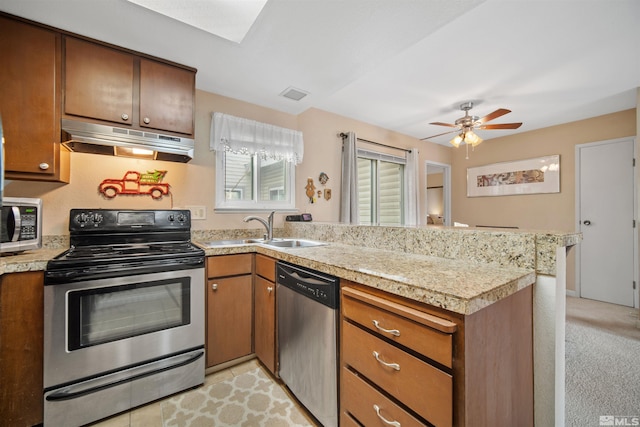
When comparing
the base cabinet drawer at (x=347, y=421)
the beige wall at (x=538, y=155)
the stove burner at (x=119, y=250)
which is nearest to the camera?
the base cabinet drawer at (x=347, y=421)

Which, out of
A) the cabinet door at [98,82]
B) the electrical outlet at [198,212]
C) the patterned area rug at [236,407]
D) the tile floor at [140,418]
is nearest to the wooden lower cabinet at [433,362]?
the patterned area rug at [236,407]

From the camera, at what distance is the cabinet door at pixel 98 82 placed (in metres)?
1.75

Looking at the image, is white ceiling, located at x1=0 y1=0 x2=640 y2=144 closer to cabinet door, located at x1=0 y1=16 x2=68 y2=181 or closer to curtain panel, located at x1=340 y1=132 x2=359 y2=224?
cabinet door, located at x1=0 y1=16 x2=68 y2=181

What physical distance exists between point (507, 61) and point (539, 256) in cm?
205

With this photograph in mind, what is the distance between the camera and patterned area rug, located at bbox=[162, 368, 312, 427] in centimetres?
149

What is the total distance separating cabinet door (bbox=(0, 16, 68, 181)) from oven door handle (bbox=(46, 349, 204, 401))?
51.1 inches

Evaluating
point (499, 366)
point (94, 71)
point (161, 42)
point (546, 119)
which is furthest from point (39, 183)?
point (546, 119)

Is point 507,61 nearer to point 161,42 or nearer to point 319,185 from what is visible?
point 319,185

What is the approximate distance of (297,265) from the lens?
1571 mm

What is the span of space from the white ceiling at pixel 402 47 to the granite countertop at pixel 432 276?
1.49 m

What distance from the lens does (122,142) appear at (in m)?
Answer: 1.84

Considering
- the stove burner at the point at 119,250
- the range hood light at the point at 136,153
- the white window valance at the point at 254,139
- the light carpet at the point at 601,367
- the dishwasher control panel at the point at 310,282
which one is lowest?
the light carpet at the point at 601,367

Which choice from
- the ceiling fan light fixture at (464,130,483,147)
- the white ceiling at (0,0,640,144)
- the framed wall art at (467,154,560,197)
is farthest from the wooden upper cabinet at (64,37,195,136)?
the framed wall art at (467,154,560,197)
